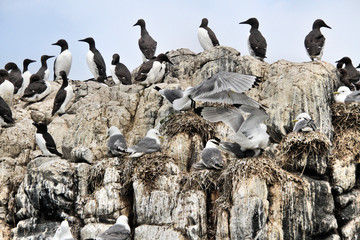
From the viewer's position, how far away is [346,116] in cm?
1950

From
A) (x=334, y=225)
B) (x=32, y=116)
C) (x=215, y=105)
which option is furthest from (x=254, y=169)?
(x=32, y=116)

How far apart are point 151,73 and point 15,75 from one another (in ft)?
22.8

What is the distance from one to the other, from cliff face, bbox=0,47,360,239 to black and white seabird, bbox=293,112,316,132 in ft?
0.90

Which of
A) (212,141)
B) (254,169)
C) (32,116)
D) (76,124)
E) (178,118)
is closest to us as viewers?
(254,169)

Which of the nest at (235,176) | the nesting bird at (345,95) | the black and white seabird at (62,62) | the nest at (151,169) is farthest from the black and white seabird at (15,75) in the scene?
the nesting bird at (345,95)

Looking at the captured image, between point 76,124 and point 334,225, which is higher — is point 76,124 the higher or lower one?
the higher one

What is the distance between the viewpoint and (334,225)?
679 inches

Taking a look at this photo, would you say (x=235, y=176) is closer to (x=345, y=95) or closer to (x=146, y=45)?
(x=345, y=95)

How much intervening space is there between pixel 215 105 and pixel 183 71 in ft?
11.6

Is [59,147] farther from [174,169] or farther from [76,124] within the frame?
[174,169]

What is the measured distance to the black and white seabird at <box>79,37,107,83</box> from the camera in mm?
26156

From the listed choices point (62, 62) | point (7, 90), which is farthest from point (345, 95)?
point (62, 62)

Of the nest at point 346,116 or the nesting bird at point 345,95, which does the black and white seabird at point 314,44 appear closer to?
the nesting bird at point 345,95

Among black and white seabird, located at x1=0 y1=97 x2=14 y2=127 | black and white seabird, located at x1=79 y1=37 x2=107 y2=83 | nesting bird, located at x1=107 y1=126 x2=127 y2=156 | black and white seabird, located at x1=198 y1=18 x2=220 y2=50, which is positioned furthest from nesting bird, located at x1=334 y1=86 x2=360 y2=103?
black and white seabird, located at x1=0 y1=97 x2=14 y2=127
